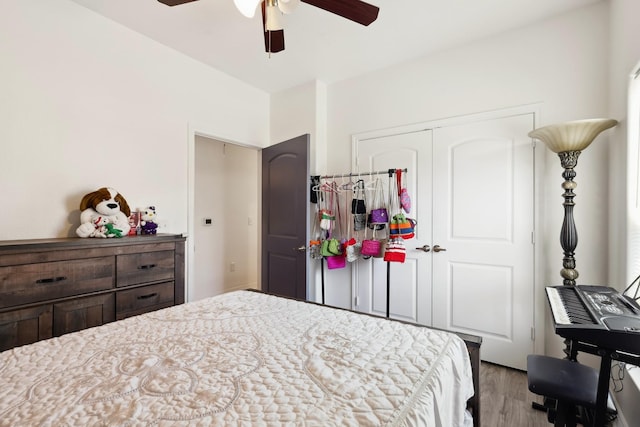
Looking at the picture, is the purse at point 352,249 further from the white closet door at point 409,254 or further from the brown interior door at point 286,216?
the brown interior door at point 286,216

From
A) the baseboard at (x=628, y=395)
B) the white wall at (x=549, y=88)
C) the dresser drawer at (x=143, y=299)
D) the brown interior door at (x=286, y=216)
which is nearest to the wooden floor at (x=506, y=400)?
the baseboard at (x=628, y=395)

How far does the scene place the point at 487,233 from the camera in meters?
2.41

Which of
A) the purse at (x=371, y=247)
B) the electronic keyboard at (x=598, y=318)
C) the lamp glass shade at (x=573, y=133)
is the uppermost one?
the lamp glass shade at (x=573, y=133)

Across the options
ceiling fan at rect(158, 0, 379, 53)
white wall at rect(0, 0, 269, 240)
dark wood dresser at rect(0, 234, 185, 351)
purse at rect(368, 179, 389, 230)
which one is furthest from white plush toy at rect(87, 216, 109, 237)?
purse at rect(368, 179, 389, 230)

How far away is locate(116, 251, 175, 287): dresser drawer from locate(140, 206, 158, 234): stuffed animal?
0.91 feet

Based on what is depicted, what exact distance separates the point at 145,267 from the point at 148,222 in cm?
42

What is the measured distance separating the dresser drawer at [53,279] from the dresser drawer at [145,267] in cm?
6

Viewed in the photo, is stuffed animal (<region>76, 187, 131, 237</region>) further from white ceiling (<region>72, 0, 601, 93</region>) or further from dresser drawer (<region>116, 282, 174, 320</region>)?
white ceiling (<region>72, 0, 601, 93</region>)

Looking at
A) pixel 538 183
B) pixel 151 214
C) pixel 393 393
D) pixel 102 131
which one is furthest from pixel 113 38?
pixel 538 183

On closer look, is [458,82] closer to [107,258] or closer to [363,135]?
[363,135]

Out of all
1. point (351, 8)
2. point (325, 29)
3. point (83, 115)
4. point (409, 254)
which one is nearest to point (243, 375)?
point (351, 8)

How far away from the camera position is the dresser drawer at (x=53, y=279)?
1.50 meters

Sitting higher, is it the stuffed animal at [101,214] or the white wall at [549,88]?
the white wall at [549,88]

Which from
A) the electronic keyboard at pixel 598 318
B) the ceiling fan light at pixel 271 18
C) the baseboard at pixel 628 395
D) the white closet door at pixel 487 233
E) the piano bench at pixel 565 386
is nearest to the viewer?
the electronic keyboard at pixel 598 318
